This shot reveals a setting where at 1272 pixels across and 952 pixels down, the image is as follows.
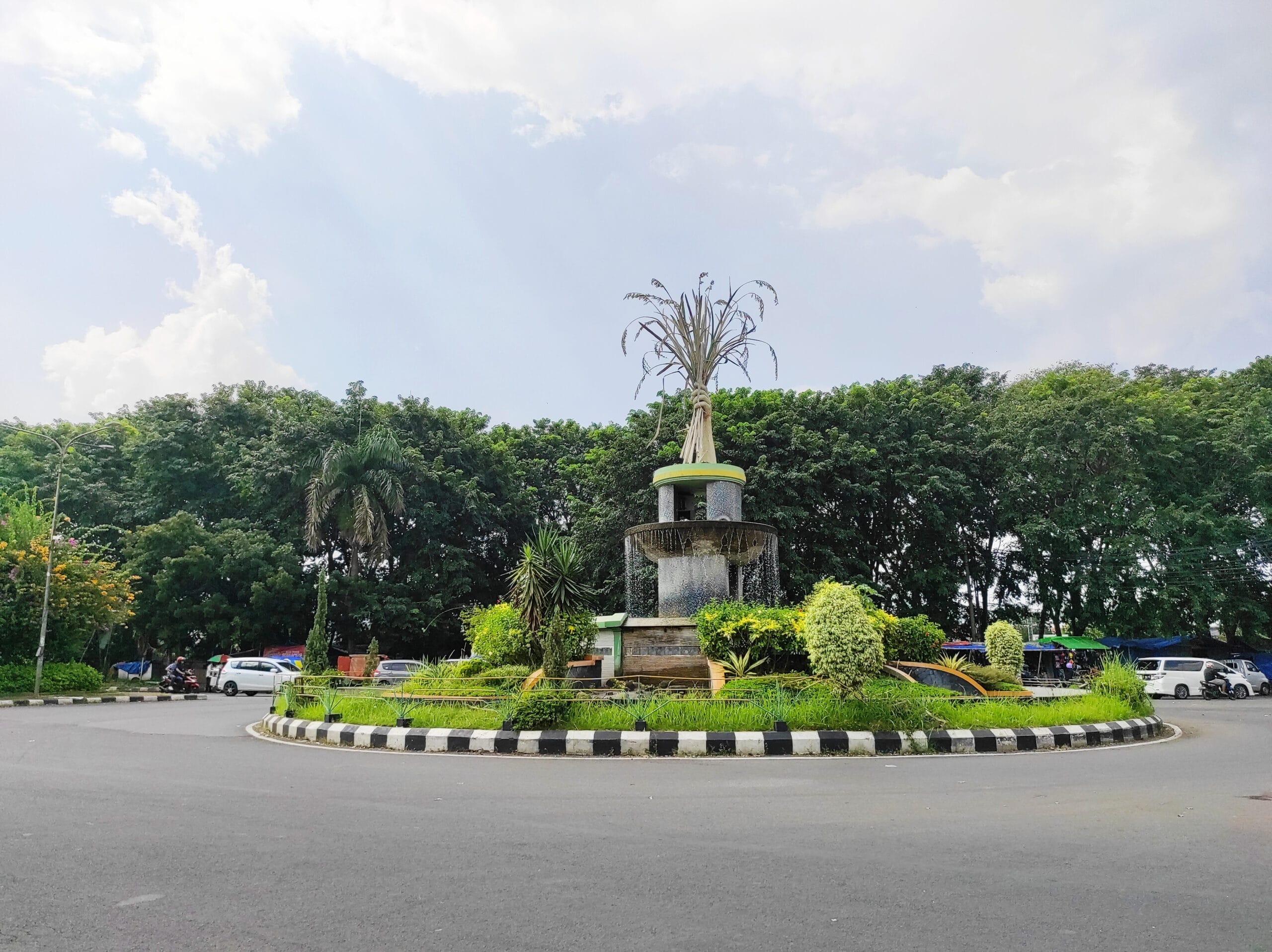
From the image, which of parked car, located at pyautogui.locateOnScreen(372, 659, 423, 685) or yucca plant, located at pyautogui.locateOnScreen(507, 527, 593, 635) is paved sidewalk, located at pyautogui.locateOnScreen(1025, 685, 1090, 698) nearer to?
yucca plant, located at pyautogui.locateOnScreen(507, 527, 593, 635)

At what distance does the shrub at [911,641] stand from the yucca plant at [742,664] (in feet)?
9.67

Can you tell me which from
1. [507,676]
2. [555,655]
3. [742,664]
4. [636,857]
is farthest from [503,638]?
[636,857]

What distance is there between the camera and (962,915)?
401 cm

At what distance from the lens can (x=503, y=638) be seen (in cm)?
1758

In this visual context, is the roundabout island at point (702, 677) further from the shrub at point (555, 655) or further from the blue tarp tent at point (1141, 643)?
the blue tarp tent at point (1141, 643)

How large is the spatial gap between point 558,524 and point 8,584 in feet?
73.4

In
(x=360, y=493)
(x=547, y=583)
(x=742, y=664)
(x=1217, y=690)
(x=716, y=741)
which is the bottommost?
(x=716, y=741)

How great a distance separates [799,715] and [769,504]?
19.2m

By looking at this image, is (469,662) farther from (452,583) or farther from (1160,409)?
(1160,409)

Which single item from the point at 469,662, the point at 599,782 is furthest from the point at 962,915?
the point at 469,662

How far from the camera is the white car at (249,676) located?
31.2 meters

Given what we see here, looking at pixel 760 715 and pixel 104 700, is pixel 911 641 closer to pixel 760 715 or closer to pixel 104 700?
pixel 760 715

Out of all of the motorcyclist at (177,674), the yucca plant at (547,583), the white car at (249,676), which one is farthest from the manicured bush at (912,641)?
the motorcyclist at (177,674)

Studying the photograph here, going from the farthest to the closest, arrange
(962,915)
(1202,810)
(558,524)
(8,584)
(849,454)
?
1. (558,524)
2. (849,454)
3. (8,584)
4. (1202,810)
5. (962,915)
